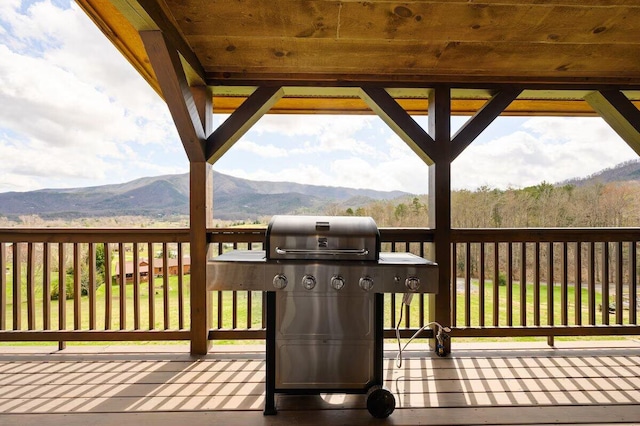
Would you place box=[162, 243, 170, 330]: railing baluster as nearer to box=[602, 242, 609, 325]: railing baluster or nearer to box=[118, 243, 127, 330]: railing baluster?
box=[118, 243, 127, 330]: railing baluster

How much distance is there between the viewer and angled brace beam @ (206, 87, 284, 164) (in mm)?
2492

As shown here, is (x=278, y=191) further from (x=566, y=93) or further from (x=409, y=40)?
(x=566, y=93)

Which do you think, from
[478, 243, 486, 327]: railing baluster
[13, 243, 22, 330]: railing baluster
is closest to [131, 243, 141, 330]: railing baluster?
[13, 243, 22, 330]: railing baluster

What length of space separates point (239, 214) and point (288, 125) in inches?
56.0

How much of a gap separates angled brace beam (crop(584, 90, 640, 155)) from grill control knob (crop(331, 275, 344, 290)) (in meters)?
2.83

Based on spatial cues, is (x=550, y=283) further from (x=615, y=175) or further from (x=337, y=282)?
(x=337, y=282)

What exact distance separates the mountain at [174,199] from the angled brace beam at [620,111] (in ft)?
5.93

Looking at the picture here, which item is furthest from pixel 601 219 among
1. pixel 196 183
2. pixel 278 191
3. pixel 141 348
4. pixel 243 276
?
pixel 141 348

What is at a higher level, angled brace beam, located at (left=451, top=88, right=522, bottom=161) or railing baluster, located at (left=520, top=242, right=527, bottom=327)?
angled brace beam, located at (left=451, top=88, right=522, bottom=161)

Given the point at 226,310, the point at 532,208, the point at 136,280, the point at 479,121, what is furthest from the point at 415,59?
the point at 226,310

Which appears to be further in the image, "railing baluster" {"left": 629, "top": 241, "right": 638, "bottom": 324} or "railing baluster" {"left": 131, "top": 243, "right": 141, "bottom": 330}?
"railing baluster" {"left": 629, "top": 241, "right": 638, "bottom": 324}

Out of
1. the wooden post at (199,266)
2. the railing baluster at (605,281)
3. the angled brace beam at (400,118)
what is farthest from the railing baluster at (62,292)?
the railing baluster at (605,281)

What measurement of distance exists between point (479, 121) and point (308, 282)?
203cm

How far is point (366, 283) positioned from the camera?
1.63 meters
